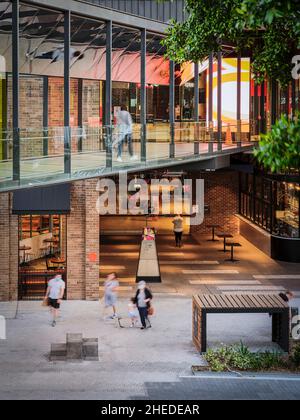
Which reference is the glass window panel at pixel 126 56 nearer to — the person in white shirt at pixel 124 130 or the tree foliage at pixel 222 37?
the person in white shirt at pixel 124 130

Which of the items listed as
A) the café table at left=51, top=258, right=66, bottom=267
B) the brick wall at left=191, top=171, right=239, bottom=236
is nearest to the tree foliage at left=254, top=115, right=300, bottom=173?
the café table at left=51, top=258, right=66, bottom=267

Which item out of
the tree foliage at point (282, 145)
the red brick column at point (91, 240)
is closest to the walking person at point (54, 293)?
the red brick column at point (91, 240)

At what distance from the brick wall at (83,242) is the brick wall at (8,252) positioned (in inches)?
59.4

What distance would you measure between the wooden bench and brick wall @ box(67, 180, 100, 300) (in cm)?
539

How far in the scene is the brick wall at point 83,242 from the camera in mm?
25422

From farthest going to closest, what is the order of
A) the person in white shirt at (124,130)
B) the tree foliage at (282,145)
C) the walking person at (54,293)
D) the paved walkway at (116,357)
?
the walking person at (54,293) → the person in white shirt at (124,130) → the paved walkway at (116,357) → the tree foliage at (282,145)

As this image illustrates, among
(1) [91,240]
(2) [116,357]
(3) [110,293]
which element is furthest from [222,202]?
(2) [116,357]

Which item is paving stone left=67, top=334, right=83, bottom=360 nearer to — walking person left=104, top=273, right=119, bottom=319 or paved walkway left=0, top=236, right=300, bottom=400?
paved walkway left=0, top=236, right=300, bottom=400

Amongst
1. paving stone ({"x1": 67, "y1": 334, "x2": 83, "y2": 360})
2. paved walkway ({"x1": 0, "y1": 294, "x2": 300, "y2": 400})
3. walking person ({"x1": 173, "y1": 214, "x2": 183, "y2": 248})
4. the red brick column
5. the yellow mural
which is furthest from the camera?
walking person ({"x1": 173, "y1": 214, "x2": 183, "y2": 248})

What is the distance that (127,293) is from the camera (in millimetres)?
26594

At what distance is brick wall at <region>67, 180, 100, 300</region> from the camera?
83.4ft

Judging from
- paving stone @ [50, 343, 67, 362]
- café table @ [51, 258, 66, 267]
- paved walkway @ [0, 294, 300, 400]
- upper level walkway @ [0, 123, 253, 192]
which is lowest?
paved walkway @ [0, 294, 300, 400]

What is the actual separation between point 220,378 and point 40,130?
6071 mm
